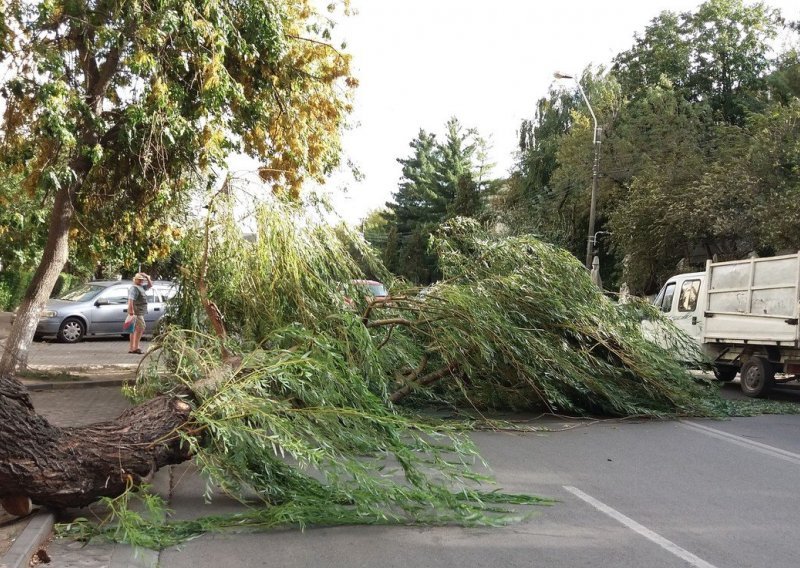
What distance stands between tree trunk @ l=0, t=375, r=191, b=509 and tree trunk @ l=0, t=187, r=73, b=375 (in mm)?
6419

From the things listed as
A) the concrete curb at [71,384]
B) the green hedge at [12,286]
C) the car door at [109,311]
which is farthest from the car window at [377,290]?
the green hedge at [12,286]

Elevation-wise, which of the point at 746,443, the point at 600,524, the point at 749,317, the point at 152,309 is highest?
the point at 749,317

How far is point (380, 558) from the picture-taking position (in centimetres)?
487

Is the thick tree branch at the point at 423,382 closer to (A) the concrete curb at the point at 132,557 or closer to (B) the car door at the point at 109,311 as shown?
(A) the concrete curb at the point at 132,557

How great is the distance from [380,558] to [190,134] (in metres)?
8.01

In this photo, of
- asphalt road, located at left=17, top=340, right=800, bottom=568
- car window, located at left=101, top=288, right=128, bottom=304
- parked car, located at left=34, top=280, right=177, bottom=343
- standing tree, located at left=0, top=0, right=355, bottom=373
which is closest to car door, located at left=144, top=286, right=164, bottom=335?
parked car, located at left=34, top=280, right=177, bottom=343

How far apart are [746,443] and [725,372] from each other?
25.8ft

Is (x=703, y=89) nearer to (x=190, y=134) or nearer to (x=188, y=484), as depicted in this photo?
(x=190, y=134)

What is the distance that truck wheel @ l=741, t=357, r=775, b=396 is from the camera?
549 inches

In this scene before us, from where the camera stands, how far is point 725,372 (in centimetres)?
→ 1659

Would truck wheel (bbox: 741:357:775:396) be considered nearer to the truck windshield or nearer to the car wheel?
the truck windshield

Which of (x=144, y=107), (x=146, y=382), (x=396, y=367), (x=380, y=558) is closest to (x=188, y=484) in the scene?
(x=146, y=382)

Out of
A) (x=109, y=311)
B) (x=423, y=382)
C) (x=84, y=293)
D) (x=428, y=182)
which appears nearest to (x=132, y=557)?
(x=423, y=382)

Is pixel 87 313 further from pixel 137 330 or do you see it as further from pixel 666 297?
pixel 666 297
